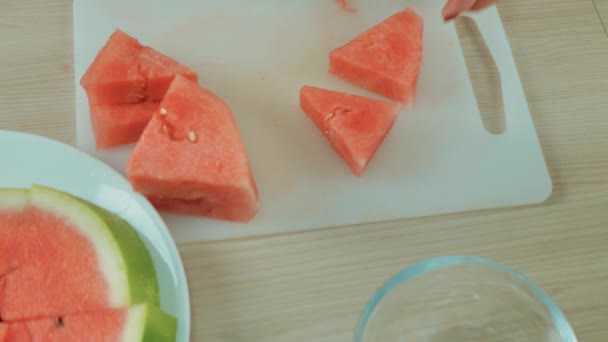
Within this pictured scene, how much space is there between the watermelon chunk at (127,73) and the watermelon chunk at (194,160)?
6 cm

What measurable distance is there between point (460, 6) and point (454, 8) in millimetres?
13

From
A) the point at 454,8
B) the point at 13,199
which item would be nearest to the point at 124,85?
the point at 13,199

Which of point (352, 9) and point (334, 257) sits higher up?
point (352, 9)

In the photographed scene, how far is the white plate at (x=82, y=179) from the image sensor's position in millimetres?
1174

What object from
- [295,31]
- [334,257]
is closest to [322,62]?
[295,31]

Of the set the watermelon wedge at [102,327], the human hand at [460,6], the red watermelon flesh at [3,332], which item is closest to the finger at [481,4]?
the human hand at [460,6]

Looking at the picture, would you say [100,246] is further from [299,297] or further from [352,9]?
[352,9]

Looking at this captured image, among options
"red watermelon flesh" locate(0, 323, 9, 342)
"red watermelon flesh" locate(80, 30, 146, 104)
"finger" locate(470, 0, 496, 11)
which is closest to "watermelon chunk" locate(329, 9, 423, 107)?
"finger" locate(470, 0, 496, 11)

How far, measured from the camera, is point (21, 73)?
1.37 m

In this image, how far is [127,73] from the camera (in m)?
1.27

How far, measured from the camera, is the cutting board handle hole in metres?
1.40

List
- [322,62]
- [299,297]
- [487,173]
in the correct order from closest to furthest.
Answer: [299,297] < [487,173] < [322,62]

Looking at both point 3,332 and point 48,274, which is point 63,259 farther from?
point 3,332

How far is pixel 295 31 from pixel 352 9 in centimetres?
14
